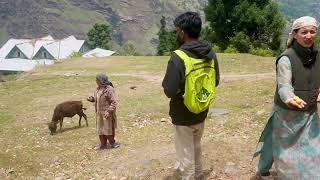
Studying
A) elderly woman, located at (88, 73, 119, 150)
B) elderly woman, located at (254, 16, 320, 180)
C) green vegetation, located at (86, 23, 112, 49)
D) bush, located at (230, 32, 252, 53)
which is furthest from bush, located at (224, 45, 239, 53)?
green vegetation, located at (86, 23, 112, 49)

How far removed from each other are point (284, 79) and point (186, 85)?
112 cm

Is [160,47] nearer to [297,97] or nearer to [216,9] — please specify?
[216,9]

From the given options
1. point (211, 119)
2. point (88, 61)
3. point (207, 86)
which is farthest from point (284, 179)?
point (88, 61)

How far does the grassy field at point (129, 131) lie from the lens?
25.9ft

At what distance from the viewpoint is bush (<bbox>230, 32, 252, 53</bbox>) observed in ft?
108

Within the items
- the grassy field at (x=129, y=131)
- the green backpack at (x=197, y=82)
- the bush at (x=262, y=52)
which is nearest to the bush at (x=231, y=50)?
the bush at (x=262, y=52)

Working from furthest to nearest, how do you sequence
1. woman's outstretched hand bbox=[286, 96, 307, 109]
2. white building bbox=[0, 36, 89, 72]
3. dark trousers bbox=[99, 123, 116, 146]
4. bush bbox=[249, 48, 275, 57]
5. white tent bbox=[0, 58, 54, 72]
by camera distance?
1. white building bbox=[0, 36, 89, 72]
2. white tent bbox=[0, 58, 54, 72]
3. bush bbox=[249, 48, 275, 57]
4. dark trousers bbox=[99, 123, 116, 146]
5. woman's outstretched hand bbox=[286, 96, 307, 109]

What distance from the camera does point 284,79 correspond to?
4.97 meters

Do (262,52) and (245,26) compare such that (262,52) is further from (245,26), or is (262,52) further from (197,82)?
(197,82)

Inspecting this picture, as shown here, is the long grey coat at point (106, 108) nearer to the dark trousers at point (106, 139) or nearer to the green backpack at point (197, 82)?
the dark trousers at point (106, 139)

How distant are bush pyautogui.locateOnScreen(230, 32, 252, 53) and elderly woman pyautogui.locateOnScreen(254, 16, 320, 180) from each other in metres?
27.9

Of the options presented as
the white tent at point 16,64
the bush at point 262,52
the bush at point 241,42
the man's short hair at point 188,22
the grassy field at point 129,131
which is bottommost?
the white tent at point 16,64

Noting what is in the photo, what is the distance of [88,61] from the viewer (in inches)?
1147

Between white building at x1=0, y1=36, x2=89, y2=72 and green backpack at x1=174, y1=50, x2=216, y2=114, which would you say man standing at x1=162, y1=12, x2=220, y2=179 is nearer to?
green backpack at x1=174, y1=50, x2=216, y2=114
